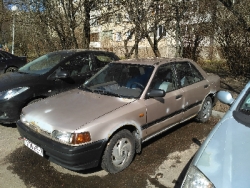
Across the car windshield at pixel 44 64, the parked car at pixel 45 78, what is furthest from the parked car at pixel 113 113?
the car windshield at pixel 44 64

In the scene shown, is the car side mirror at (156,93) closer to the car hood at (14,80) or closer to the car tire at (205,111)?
the car tire at (205,111)

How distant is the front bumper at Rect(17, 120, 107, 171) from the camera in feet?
9.01

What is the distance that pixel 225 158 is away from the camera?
1.94 metres

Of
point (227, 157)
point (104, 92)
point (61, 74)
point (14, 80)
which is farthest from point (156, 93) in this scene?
point (14, 80)

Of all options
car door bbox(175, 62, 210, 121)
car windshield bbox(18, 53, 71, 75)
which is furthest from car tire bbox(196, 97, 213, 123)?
car windshield bbox(18, 53, 71, 75)

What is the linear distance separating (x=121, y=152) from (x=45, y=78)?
101 inches

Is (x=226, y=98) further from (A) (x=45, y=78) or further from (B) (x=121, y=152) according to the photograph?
(A) (x=45, y=78)

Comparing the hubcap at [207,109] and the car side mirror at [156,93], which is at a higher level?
the car side mirror at [156,93]

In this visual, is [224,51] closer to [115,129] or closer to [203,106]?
[203,106]

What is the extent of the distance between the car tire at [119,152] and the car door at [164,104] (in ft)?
1.25

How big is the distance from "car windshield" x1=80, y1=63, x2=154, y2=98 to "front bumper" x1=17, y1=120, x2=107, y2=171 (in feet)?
3.26

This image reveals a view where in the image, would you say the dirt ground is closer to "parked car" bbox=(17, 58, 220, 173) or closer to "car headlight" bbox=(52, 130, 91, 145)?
"parked car" bbox=(17, 58, 220, 173)

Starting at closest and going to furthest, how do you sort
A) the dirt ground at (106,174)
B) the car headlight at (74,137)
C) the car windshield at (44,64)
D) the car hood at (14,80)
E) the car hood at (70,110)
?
the car headlight at (74,137) < the car hood at (70,110) < the dirt ground at (106,174) < the car hood at (14,80) < the car windshield at (44,64)

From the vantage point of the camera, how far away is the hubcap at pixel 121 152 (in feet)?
10.3
